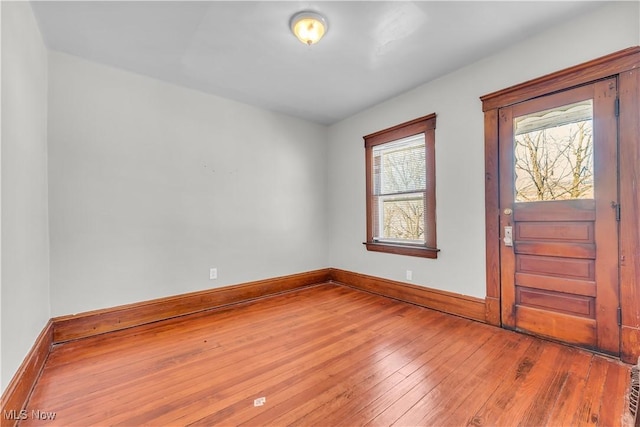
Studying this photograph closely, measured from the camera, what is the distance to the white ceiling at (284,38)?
1.92 meters

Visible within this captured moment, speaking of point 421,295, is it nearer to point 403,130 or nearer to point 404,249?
point 404,249

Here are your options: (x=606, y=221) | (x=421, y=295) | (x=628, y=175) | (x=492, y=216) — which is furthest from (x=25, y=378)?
(x=628, y=175)

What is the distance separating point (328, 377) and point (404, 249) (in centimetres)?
196

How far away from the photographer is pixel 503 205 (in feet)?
8.13

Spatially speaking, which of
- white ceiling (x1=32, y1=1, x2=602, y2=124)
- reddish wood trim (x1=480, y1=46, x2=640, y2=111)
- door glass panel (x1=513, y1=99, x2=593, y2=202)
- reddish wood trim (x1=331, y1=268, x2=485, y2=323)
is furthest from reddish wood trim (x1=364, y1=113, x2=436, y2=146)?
reddish wood trim (x1=331, y1=268, x2=485, y2=323)

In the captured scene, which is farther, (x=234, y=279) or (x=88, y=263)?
(x=234, y=279)

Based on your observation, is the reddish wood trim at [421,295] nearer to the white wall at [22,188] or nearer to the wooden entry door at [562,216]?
the wooden entry door at [562,216]

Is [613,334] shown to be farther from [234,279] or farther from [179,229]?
[179,229]

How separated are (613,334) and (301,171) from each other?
11.8 ft

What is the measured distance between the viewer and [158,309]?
108 inches

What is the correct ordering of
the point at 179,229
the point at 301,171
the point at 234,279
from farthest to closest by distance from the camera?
1. the point at 301,171
2. the point at 234,279
3. the point at 179,229

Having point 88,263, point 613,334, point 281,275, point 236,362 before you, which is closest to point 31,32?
point 88,263

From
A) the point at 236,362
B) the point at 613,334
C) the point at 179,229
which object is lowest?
the point at 236,362

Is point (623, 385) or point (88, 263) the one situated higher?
point (88, 263)
